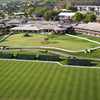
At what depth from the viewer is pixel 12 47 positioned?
63.2 meters

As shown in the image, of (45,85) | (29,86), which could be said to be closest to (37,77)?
(29,86)

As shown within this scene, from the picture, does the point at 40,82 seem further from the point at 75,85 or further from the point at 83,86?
the point at 83,86

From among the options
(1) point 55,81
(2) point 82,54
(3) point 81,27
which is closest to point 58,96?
(1) point 55,81

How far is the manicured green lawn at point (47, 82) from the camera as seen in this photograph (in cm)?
2961

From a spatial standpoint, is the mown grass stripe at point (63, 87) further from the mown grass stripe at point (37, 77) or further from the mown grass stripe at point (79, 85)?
the mown grass stripe at point (37, 77)

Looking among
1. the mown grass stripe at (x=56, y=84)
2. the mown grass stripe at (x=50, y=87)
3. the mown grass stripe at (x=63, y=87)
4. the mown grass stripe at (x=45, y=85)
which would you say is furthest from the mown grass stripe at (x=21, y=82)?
the mown grass stripe at (x=63, y=87)

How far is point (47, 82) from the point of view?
34.6 m

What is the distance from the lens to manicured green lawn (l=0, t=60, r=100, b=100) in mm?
29609

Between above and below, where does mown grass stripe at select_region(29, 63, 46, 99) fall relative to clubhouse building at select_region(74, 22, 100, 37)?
below

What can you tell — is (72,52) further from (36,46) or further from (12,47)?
(12,47)

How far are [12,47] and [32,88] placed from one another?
115 feet

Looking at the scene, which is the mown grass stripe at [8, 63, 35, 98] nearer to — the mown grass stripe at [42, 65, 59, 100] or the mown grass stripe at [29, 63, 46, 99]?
the mown grass stripe at [29, 63, 46, 99]

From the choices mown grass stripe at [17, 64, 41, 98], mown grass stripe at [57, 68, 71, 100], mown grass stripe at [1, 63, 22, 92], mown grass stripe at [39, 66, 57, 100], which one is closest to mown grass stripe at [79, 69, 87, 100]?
mown grass stripe at [57, 68, 71, 100]

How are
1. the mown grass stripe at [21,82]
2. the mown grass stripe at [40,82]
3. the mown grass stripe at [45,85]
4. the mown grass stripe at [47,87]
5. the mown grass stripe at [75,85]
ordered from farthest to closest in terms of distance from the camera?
the mown grass stripe at [21,82]
the mown grass stripe at [40,82]
the mown grass stripe at [45,85]
the mown grass stripe at [47,87]
the mown grass stripe at [75,85]
